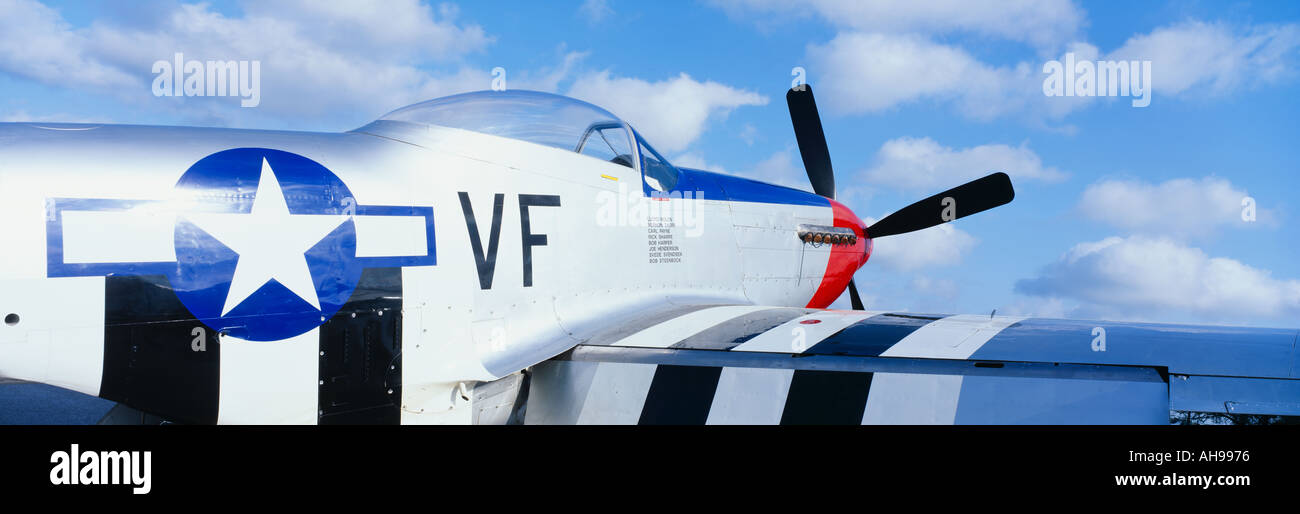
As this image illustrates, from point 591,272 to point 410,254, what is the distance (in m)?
1.30

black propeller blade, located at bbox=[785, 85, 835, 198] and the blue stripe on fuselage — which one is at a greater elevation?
black propeller blade, located at bbox=[785, 85, 835, 198]

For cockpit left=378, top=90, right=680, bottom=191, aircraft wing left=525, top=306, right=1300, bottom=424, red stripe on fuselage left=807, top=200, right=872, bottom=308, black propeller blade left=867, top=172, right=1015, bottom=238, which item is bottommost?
aircraft wing left=525, top=306, right=1300, bottom=424

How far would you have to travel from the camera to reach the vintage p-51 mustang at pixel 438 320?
3.14 metres

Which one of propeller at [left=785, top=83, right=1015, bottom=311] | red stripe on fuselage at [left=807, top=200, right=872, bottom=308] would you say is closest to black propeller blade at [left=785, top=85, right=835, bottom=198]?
propeller at [left=785, top=83, right=1015, bottom=311]

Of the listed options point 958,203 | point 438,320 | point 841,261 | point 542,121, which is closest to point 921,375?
point 438,320

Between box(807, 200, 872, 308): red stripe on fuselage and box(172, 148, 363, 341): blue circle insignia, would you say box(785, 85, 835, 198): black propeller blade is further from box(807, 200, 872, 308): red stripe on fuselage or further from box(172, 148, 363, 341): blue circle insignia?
box(172, 148, 363, 341): blue circle insignia

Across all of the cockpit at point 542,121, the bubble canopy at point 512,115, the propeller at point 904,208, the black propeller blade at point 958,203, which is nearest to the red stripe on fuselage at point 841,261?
the propeller at point 904,208

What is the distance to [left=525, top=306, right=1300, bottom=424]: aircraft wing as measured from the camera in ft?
11.4

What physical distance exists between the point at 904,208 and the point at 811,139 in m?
1.50

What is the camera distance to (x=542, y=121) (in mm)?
4863

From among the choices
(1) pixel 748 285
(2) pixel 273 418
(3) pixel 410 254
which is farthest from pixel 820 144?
(2) pixel 273 418

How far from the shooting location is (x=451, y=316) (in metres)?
3.92

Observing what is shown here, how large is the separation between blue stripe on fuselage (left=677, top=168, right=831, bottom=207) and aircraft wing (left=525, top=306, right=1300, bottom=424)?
6.54 feet
